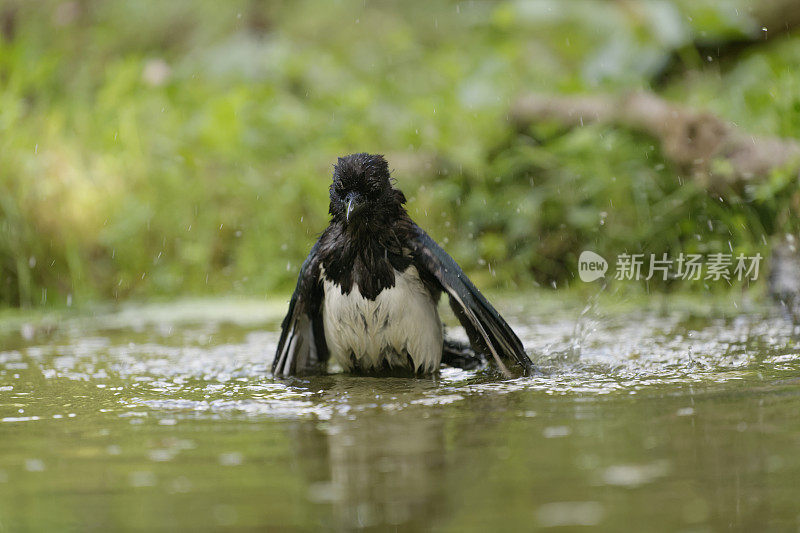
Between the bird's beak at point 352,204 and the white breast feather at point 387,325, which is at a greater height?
the bird's beak at point 352,204

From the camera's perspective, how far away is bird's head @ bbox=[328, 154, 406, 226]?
3990 millimetres

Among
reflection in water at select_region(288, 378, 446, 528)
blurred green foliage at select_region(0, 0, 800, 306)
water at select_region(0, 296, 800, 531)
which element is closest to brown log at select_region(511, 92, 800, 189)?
blurred green foliage at select_region(0, 0, 800, 306)

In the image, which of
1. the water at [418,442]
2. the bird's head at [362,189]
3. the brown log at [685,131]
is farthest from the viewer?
the brown log at [685,131]

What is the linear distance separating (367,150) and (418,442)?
5.78 meters

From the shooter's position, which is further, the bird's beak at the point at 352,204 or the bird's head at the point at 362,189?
the bird's head at the point at 362,189

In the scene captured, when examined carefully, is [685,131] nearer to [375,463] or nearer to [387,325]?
[387,325]

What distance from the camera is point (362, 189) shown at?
4.02 metres

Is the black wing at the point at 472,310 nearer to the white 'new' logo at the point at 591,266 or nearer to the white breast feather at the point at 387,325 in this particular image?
the white breast feather at the point at 387,325

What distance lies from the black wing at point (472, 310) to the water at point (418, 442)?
168 millimetres

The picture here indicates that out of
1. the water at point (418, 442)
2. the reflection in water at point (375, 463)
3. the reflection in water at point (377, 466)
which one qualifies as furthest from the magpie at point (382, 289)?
the reflection in water at point (377, 466)

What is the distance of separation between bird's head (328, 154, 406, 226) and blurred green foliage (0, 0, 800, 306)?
112 inches

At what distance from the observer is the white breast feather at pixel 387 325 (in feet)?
13.2

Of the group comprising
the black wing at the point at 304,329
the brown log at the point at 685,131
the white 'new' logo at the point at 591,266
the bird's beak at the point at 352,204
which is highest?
the brown log at the point at 685,131

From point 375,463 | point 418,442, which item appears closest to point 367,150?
point 418,442
